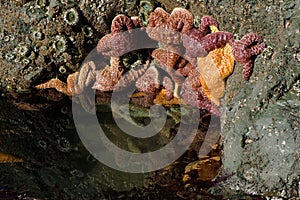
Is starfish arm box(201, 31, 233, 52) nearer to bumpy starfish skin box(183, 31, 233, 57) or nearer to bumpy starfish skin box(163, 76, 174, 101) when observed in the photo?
bumpy starfish skin box(183, 31, 233, 57)

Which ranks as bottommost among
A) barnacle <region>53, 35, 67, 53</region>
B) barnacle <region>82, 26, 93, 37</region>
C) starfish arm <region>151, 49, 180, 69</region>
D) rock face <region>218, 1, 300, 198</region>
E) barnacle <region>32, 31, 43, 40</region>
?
rock face <region>218, 1, 300, 198</region>

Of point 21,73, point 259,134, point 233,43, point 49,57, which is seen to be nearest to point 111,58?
point 49,57

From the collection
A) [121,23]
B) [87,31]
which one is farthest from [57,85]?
[121,23]

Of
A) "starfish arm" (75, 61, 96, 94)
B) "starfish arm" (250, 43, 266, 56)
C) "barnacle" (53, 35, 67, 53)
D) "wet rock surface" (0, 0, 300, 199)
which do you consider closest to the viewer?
"wet rock surface" (0, 0, 300, 199)

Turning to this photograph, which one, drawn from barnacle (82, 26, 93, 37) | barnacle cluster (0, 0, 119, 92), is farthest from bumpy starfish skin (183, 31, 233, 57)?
barnacle (82, 26, 93, 37)

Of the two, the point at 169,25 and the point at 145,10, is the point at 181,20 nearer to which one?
the point at 169,25

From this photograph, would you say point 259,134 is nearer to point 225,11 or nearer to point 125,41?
point 225,11

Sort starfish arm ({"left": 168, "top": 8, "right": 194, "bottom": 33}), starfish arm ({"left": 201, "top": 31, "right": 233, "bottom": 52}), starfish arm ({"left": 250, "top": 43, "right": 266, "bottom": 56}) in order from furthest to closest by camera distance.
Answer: starfish arm ({"left": 168, "top": 8, "right": 194, "bottom": 33}), starfish arm ({"left": 201, "top": 31, "right": 233, "bottom": 52}), starfish arm ({"left": 250, "top": 43, "right": 266, "bottom": 56})

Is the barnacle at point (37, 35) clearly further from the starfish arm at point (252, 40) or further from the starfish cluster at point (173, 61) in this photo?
the starfish arm at point (252, 40)
